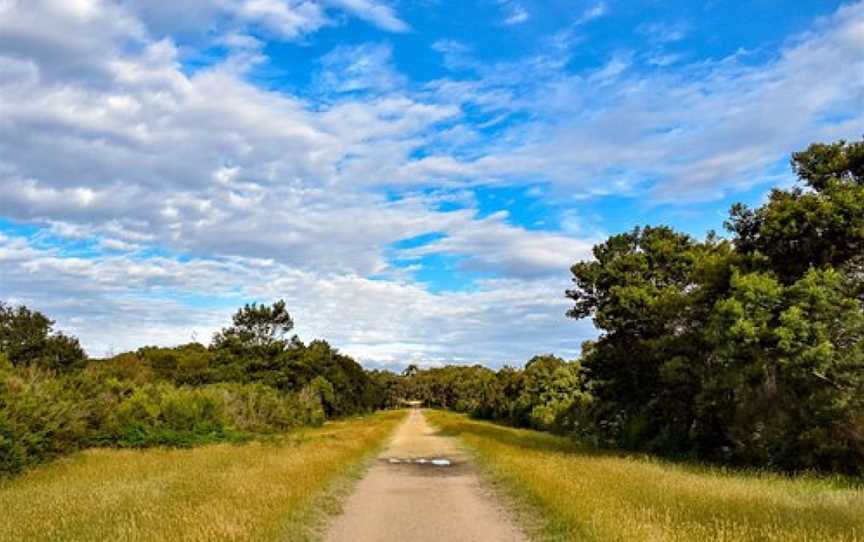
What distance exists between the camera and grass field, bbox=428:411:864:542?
10.5 metres

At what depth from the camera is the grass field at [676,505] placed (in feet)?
34.4

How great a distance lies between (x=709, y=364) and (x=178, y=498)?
20133 mm

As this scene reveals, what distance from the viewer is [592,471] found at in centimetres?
1959

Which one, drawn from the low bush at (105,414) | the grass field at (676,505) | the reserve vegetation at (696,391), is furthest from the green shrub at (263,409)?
the grass field at (676,505)

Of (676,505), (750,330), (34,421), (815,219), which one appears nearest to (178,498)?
(676,505)

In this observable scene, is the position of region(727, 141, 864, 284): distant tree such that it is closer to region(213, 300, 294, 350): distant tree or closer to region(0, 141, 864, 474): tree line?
region(0, 141, 864, 474): tree line

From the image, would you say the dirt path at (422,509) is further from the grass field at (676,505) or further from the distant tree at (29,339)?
the distant tree at (29,339)

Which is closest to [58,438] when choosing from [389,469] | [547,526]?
[389,469]

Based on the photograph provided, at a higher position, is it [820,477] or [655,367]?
[655,367]

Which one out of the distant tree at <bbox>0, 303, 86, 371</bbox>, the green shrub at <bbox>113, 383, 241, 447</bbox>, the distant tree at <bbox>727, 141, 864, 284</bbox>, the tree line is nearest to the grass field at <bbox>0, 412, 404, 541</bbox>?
the tree line

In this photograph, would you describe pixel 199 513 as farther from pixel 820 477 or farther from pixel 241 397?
pixel 241 397

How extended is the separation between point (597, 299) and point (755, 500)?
2056cm

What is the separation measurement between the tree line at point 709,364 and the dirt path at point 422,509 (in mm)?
9758

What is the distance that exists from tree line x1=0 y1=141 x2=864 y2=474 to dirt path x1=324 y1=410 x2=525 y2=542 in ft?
32.0
